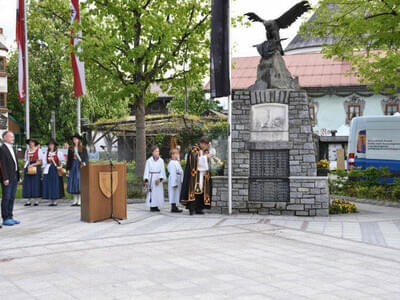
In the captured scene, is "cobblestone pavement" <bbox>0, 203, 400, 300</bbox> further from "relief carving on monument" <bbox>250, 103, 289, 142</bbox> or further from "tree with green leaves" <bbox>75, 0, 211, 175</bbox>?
"tree with green leaves" <bbox>75, 0, 211, 175</bbox>

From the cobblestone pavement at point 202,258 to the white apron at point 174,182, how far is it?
152cm

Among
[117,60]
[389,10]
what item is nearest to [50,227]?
[117,60]

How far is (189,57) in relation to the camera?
18.6 metres

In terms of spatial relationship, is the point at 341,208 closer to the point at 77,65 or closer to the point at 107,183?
the point at 107,183

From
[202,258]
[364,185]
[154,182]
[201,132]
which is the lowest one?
[202,258]

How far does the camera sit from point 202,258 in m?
7.37

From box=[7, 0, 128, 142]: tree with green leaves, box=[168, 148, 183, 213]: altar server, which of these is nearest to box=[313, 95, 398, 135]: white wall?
box=[7, 0, 128, 142]: tree with green leaves

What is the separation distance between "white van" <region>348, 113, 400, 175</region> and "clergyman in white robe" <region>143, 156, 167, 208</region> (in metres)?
8.58

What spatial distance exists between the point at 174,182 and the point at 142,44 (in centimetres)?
595

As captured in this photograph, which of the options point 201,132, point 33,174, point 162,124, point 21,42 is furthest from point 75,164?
point 201,132

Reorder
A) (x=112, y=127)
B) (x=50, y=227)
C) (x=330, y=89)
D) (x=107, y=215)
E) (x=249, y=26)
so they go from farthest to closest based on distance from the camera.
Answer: (x=330, y=89) → (x=112, y=127) → (x=249, y=26) → (x=107, y=215) → (x=50, y=227)

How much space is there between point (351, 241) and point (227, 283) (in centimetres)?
368

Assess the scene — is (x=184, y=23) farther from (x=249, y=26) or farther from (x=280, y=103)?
(x=280, y=103)

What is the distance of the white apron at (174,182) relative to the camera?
13.2 metres
